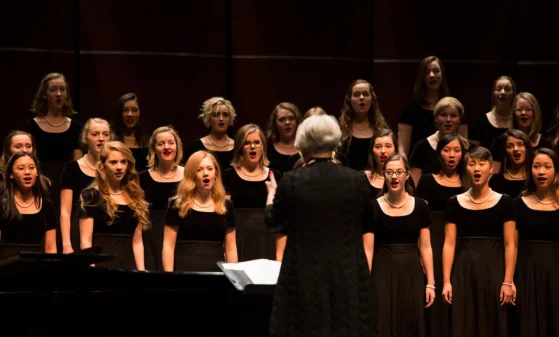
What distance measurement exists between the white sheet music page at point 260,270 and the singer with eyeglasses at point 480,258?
1429mm

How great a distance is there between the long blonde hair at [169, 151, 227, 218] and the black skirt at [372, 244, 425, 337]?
0.82 m

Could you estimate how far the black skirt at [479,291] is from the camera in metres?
4.76

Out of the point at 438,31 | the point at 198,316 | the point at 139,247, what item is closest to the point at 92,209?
the point at 139,247

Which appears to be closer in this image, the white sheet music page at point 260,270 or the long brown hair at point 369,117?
the white sheet music page at point 260,270

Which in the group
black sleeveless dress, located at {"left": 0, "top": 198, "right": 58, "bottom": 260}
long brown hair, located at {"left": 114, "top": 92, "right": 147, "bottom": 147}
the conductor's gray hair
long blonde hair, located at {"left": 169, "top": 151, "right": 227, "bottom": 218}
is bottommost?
black sleeveless dress, located at {"left": 0, "top": 198, "right": 58, "bottom": 260}

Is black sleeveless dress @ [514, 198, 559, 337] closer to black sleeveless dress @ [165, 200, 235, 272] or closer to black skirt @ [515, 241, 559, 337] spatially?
black skirt @ [515, 241, 559, 337]

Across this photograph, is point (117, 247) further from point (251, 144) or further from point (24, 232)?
point (251, 144)

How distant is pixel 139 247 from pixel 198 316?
1.31 metres

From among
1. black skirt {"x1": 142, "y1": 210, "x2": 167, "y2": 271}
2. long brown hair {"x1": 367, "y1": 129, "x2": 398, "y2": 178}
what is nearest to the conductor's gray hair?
long brown hair {"x1": 367, "y1": 129, "x2": 398, "y2": 178}

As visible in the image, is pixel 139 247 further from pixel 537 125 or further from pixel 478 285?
pixel 537 125

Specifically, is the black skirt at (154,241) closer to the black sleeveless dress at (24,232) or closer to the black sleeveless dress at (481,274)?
the black sleeveless dress at (24,232)

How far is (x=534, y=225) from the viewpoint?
4.80 metres

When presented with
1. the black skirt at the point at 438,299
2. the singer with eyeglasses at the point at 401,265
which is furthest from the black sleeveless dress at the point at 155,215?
the black skirt at the point at 438,299

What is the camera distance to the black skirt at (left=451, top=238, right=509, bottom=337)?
15.6ft
